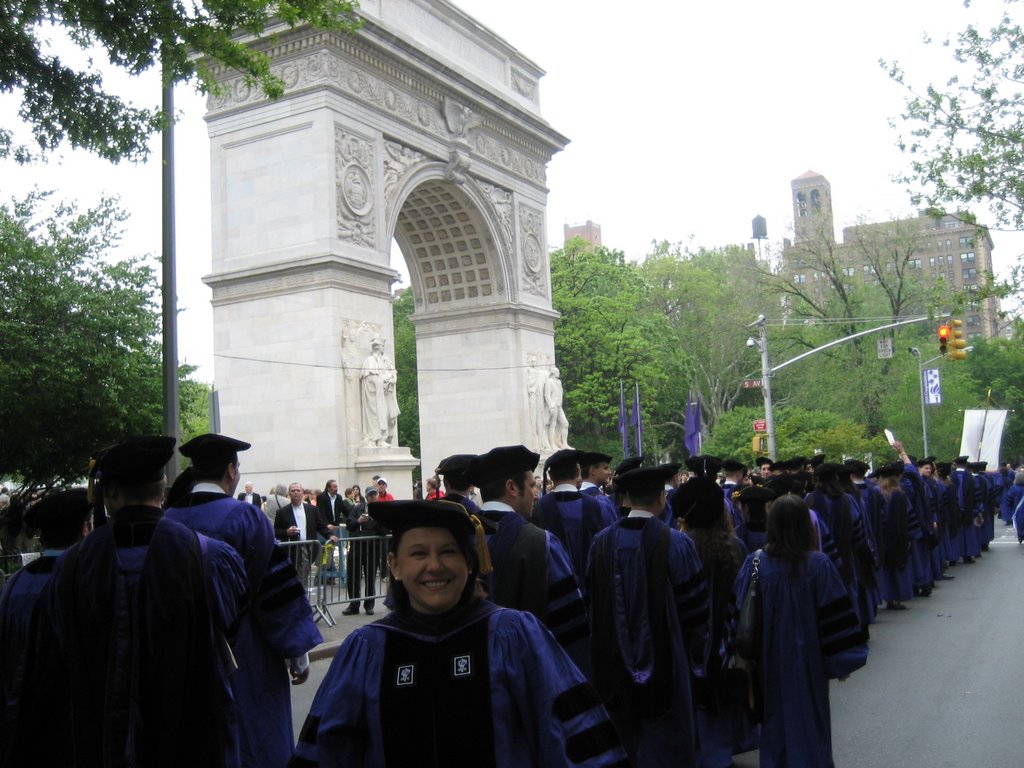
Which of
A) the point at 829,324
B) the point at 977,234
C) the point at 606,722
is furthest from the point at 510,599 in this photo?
the point at 829,324

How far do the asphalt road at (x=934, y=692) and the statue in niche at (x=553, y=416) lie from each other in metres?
20.0

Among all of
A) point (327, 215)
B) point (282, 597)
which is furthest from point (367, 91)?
point (282, 597)

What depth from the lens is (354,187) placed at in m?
28.4

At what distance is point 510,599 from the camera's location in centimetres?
571

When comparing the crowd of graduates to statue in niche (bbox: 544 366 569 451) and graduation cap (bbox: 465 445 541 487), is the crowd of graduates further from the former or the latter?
statue in niche (bbox: 544 366 569 451)

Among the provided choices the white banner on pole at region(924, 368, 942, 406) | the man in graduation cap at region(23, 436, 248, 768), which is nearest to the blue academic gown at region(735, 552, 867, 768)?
the man in graduation cap at region(23, 436, 248, 768)

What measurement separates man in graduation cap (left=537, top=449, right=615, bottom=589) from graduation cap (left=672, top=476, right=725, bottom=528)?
0.90m

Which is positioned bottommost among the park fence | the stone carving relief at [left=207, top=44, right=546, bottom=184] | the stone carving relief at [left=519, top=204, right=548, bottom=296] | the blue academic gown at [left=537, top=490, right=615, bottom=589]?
the park fence

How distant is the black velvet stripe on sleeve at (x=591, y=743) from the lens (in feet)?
10.1

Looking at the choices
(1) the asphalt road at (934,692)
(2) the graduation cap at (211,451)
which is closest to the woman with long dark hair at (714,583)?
(1) the asphalt road at (934,692)

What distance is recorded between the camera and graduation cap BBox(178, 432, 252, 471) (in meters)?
5.81

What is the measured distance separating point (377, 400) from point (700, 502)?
21101mm

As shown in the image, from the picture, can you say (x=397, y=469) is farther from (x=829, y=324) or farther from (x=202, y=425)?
(x=202, y=425)

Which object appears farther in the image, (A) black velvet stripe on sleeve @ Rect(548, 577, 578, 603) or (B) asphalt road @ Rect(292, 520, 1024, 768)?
(B) asphalt road @ Rect(292, 520, 1024, 768)
